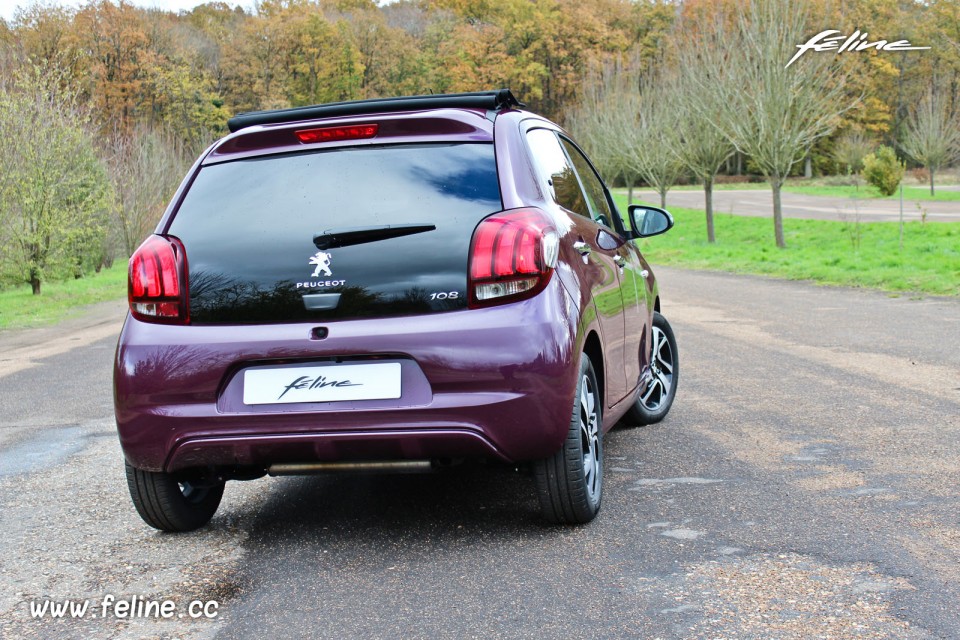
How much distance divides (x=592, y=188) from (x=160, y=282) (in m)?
2.36

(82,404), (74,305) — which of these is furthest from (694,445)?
(74,305)

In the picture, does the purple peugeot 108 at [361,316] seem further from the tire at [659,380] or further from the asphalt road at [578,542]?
the tire at [659,380]

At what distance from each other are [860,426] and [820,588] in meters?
2.77

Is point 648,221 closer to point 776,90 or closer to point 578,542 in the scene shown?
point 578,542

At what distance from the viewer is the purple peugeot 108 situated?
354 cm

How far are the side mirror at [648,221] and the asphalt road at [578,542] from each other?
1118 mm

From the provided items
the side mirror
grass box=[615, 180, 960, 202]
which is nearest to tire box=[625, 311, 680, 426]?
the side mirror

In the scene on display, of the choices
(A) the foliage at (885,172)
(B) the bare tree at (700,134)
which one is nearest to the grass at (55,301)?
(B) the bare tree at (700,134)

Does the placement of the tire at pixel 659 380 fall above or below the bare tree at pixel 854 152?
above

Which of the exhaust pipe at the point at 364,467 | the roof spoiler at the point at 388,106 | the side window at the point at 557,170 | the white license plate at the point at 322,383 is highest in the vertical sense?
the roof spoiler at the point at 388,106

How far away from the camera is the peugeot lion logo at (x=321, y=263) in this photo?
364 centimetres

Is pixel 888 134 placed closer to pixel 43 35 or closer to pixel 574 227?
pixel 43 35

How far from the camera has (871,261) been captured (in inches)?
769

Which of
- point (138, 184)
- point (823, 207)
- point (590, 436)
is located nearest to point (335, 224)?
point (590, 436)
